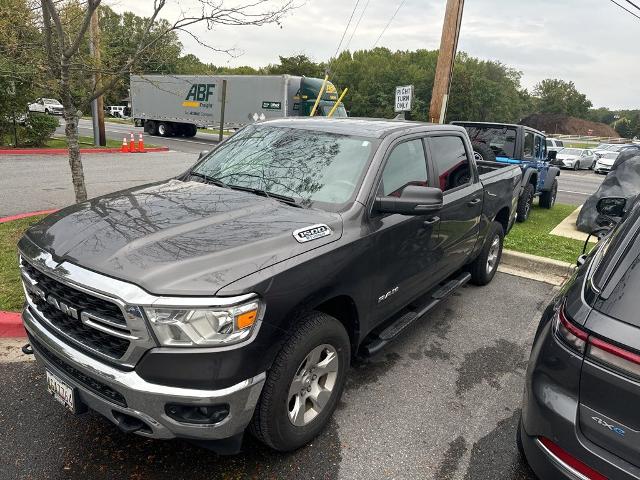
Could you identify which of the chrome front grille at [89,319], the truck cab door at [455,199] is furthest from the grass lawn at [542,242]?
the chrome front grille at [89,319]

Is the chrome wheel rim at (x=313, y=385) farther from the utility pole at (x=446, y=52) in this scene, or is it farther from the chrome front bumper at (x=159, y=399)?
the utility pole at (x=446, y=52)

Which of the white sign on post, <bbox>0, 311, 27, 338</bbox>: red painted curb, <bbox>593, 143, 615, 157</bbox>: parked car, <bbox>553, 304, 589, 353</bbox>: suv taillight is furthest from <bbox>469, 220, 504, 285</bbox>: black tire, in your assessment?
<bbox>593, 143, 615, 157</bbox>: parked car

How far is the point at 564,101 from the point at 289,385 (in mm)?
124278

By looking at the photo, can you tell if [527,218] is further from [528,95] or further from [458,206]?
[528,95]

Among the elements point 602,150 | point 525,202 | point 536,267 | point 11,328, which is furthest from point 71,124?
point 602,150

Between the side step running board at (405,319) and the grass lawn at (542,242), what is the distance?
8.24 ft

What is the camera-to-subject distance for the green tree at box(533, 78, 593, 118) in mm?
107625

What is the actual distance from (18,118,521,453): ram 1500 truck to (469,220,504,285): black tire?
5.45ft

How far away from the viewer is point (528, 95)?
109 metres

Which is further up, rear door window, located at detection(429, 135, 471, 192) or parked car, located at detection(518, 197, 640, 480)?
rear door window, located at detection(429, 135, 471, 192)

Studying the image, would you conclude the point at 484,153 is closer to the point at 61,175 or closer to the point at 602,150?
the point at 61,175

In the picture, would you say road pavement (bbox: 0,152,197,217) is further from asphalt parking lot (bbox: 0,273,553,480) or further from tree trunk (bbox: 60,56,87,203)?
asphalt parking lot (bbox: 0,273,553,480)

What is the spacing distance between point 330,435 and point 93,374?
1.43m

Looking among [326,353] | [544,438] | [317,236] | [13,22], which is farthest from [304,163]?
[13,22]
